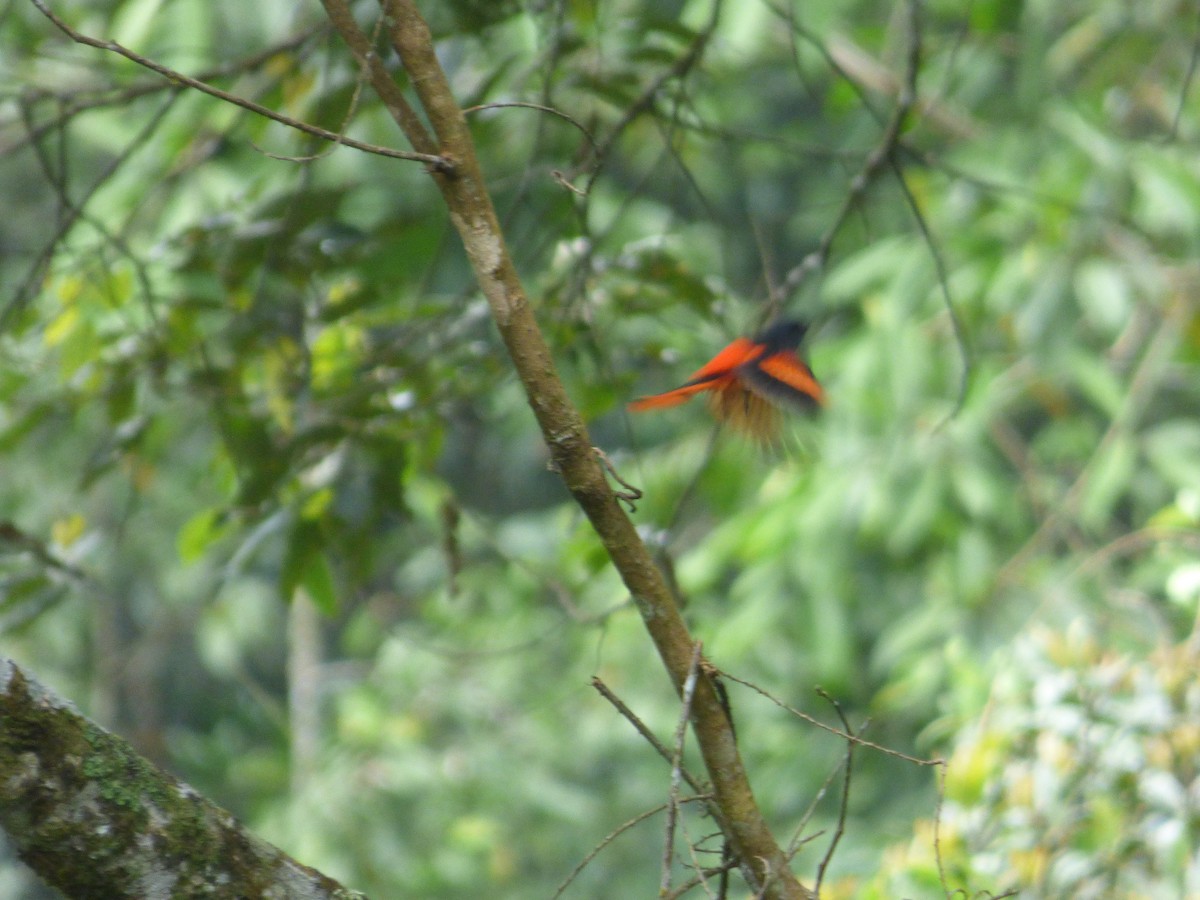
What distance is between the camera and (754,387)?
1823mm

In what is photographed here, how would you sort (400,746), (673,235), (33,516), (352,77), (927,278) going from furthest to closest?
(33,516), (400,746), (927,278), (673,235), (352,77)

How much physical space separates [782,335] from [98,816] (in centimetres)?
143

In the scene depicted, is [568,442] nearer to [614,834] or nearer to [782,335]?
[614,834]

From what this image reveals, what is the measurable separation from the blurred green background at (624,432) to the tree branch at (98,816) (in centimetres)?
33

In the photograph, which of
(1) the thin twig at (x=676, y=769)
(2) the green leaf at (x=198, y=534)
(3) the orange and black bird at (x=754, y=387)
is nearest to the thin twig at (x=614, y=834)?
(1) the thin twig at (x=676, y=769)

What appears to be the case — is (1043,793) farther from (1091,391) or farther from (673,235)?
(1091,391)

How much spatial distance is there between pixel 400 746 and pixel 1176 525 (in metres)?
3.25

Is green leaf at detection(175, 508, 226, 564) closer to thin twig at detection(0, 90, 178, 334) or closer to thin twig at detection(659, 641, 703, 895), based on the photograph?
thin twig at detection(0, 90, 178, 334)

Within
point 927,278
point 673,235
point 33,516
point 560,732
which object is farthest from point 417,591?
point 673,235

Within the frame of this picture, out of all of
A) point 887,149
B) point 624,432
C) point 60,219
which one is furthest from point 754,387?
point 624,432

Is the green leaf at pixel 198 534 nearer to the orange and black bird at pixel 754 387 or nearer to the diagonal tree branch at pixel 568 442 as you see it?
the orange and black bird at pixel 754 387

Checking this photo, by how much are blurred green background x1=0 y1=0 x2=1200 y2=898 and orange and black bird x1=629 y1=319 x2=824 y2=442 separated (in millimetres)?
103

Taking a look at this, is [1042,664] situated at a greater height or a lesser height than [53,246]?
greater

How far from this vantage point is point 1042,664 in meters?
2.50
